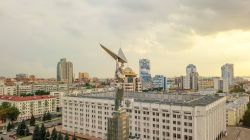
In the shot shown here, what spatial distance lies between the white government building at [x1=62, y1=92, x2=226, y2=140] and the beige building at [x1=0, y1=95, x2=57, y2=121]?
11882mm

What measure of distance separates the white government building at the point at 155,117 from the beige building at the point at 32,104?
1188cm

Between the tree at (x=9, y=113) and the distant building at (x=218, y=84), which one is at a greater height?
the distant building at (x=218, y=84)

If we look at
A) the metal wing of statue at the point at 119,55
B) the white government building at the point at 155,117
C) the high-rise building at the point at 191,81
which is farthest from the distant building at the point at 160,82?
the metal wing of statue at the point at 119,55

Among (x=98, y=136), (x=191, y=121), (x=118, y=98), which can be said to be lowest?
(x=98, y=136)

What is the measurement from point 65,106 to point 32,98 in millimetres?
13108

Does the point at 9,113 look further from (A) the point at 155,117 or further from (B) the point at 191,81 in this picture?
(B) the point at 191,81

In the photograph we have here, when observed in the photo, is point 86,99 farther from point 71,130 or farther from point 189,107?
point 189,107

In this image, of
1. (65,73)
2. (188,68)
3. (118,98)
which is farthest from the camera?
(65,73)

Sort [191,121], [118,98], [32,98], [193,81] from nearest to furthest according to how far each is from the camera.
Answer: [118,98] → [191,121] → [32,98] → [193,81]

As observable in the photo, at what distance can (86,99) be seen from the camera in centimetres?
3591

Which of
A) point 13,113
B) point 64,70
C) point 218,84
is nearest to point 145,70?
point 218,84

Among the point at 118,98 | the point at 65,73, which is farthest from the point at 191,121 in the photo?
the point at 65,73

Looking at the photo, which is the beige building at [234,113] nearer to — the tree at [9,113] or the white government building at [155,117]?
the white government building at [155,117]

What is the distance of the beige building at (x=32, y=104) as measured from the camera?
47750mm
